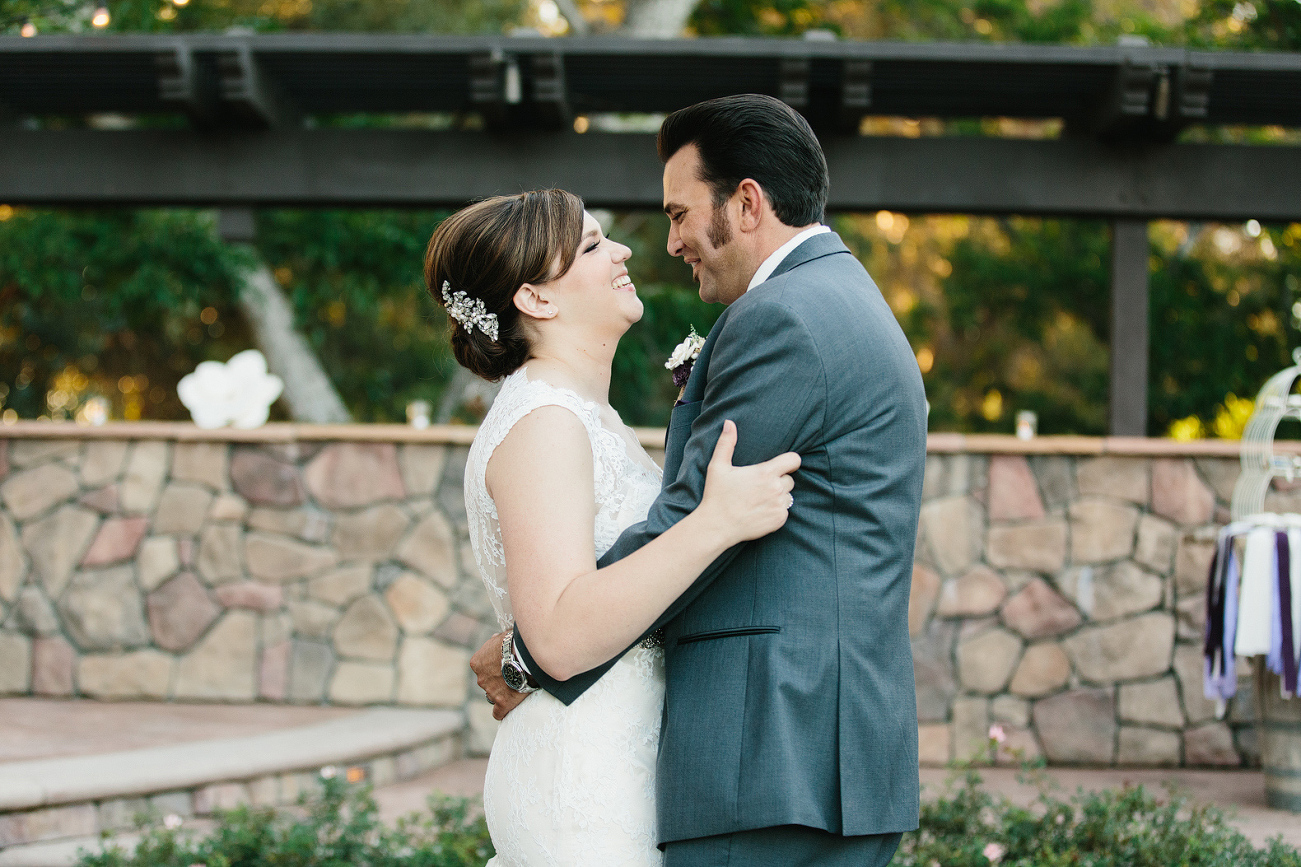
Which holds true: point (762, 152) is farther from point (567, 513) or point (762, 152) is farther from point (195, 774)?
point (195, 774)

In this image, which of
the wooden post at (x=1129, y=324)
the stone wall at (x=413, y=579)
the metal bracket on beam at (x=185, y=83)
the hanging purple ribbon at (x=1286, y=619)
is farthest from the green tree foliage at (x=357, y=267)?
the hanging purple ribbon at (x=1286, y=619)

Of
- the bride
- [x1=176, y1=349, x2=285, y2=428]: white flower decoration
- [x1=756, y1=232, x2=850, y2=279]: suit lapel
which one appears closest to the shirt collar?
[x1=756, y1=232, x2=850, y2=279]: suit lapel

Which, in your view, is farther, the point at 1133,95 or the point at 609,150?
the point at 609,150

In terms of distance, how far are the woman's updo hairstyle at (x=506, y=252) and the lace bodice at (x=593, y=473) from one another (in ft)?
0.38

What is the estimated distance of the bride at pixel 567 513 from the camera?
1520 mm

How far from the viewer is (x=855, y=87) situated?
5.31 meters

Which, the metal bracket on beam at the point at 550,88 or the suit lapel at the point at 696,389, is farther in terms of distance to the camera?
the metal bracket on beam at the point at 550,88

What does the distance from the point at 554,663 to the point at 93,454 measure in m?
5.19

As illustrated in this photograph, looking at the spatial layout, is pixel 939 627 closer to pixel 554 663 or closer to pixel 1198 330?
pixel 554 663

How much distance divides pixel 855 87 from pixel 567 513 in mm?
4274

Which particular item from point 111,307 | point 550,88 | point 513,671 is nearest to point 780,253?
point 513,671

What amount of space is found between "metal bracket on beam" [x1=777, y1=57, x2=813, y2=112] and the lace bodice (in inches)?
148

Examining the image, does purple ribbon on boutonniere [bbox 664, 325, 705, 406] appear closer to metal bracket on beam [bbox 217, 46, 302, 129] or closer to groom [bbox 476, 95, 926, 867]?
groom [bbox 476, 95, 926, 867]

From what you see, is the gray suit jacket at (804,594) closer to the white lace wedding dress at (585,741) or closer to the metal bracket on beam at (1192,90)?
the white lace wedding dress at (585,741)
